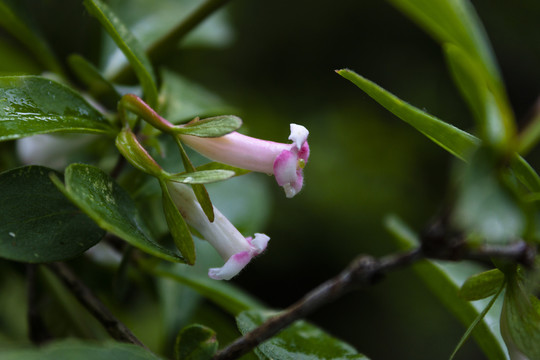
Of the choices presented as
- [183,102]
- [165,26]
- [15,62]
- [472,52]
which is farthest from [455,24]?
[15,62]

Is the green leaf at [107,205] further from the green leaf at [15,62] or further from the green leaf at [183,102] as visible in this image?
the green leaf at [15,62]

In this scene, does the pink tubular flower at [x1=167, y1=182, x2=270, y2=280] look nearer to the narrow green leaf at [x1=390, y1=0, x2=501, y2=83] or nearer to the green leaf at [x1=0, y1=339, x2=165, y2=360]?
the green leaf at [x1=0, y1=339, x2=165, y2=360]

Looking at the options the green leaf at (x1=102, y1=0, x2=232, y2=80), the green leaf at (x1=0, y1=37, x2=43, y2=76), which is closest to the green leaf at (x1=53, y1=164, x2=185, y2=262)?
the green leaf at (x1=102, y1=0, x2=232, y2=80)

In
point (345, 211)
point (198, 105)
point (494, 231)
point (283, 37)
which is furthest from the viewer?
point (283, 37)

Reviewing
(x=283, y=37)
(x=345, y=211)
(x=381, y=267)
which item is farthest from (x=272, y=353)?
(x=283, y=37)

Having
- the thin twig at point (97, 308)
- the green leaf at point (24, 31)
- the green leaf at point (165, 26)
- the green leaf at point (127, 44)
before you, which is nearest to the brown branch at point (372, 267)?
the thin twig at point (97, 308)

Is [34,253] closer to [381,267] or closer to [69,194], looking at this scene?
[69,194]

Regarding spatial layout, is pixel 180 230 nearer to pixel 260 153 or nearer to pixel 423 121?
pixel 260 153
